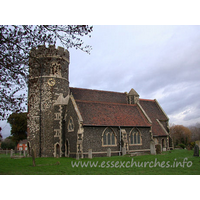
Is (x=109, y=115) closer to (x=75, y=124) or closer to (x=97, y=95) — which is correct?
(x=75, y=124)

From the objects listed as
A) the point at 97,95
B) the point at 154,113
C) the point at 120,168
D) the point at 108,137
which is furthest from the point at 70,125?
the point at 154,113

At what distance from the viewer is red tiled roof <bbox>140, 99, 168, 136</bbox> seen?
32.0 m

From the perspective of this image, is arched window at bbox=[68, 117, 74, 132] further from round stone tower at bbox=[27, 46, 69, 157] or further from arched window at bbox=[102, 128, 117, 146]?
arched window at bbox=[102, 128, 117, 146]

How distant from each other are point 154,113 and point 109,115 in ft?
40.3

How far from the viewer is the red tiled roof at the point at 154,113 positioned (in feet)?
105

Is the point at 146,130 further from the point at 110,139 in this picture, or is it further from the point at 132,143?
the point at 110,139

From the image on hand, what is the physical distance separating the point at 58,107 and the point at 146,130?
485 inches

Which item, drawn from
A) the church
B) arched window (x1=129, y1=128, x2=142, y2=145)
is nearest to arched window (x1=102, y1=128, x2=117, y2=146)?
the church

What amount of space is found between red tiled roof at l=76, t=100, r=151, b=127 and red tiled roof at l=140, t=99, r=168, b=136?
423 cm

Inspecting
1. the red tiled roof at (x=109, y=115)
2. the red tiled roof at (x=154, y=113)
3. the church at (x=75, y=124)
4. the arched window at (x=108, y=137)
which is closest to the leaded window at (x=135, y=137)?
the church at (x=75, y=124)

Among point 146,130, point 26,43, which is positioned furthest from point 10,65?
point 146,130

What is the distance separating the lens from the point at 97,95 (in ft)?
107

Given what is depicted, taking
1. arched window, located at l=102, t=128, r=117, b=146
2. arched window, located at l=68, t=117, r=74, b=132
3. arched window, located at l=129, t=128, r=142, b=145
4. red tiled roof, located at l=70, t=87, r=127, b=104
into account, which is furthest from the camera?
red tiled roof, located at l=70, t=87, r=127, b=104

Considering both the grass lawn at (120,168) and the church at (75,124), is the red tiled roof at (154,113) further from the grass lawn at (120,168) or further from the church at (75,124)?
the grass lawn at (120,168)
